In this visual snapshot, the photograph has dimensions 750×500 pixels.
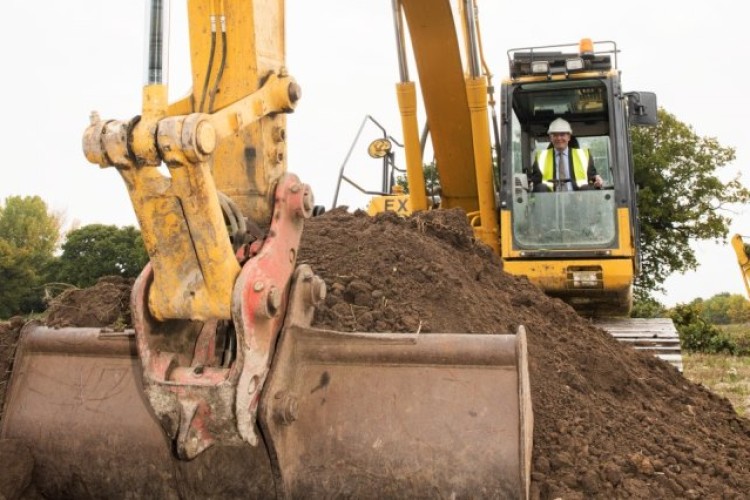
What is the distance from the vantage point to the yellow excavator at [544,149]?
6734 millimetres

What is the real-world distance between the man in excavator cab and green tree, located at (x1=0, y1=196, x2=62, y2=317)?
53.4ft

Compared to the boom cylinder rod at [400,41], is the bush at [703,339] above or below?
below

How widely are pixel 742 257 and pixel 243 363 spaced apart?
985 cm

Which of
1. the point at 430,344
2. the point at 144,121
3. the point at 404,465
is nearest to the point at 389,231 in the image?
the point at 430,344

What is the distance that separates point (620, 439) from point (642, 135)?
2114cm

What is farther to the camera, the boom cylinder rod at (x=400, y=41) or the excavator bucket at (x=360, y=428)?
the boom cylinder rod at (x=400, y=41)

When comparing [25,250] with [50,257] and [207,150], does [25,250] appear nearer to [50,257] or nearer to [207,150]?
[50,257]

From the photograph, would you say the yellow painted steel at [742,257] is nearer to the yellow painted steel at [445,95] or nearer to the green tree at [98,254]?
the yellow painted steel at [445,95]

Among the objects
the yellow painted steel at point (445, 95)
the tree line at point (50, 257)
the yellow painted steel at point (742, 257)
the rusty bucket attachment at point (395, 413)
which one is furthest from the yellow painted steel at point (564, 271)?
the tree line at point (50, 257)

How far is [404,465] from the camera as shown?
312cm

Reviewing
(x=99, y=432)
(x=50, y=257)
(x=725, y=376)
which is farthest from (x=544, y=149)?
(x=50, y=257)

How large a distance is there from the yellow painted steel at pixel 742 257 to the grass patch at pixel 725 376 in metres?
1.10

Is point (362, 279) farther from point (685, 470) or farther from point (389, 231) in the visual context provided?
point (685, 470)

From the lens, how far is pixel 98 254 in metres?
21.0
